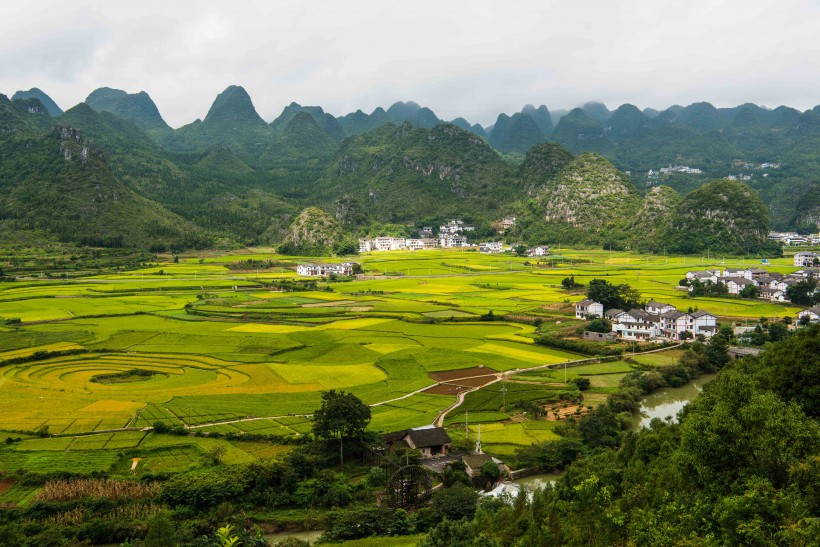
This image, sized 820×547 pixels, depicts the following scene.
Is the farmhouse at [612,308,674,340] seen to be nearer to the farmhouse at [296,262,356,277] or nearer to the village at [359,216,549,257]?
the farmhouse at [296,262,356,277]

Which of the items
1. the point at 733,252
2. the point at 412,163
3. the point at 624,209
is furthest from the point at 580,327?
the point at 412,163

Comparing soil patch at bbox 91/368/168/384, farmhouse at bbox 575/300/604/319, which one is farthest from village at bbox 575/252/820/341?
soil patch at bbox 91/368/168/384

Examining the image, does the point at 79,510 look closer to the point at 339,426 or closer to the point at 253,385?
the point at 339,426

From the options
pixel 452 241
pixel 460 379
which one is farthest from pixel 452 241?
pixel 460 379

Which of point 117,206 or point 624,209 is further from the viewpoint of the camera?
point 624,209

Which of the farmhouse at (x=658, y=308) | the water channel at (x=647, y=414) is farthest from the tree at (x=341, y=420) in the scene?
the farmhouse at (x=658, y=308)
